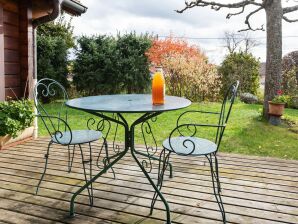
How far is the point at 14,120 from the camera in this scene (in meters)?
3.57

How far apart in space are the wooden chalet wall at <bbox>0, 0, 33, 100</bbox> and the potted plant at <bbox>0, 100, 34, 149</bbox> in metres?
0.29

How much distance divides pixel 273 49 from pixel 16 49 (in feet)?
14.8

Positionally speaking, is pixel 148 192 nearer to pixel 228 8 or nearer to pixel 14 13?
pixel 14 13

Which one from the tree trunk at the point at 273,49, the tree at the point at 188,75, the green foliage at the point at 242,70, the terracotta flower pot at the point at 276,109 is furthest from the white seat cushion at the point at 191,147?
the green foliage at the point at 242,70

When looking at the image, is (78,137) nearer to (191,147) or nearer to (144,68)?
(191,147)

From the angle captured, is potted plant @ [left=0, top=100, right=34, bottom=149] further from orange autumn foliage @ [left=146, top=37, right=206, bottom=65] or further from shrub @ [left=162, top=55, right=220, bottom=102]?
orange autumn foliage @ [left=146, top=37, right=206, bottom=65]

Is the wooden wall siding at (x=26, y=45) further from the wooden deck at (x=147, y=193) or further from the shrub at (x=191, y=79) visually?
the shrub at (x=191, y=79)

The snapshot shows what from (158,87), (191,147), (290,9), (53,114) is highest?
(290,9)

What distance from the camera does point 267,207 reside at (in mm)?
2150

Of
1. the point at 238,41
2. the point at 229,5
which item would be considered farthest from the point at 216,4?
the point at 238,41

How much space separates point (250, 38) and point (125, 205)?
1662 centimetres

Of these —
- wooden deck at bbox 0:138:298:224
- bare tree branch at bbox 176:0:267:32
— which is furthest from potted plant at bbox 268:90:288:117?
wooden deck at bbox 0:138:298:224

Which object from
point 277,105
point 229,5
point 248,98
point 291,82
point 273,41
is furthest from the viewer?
point 248,98

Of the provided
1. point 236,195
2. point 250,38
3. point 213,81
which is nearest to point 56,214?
point 236,195
